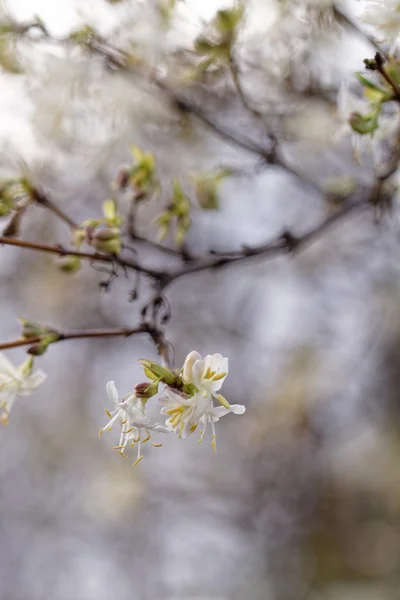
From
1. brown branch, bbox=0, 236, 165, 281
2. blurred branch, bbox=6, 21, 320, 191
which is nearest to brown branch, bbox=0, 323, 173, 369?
brown branch, bbox=0, 236, 165, 281

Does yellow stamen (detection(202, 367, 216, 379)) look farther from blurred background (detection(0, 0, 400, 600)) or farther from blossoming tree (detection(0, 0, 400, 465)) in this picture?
blurred background (detection(0, 0, 400, 600))

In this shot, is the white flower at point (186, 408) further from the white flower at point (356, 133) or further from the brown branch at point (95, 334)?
the white flower at point (356, 133)

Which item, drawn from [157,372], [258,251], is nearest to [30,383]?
[157,372]

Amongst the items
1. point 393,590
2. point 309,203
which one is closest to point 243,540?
point 393,590

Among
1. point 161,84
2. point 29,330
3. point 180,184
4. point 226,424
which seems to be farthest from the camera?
point 226,424

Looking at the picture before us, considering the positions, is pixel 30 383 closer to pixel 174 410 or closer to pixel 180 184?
pixel 174 410

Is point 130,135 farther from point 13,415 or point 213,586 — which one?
point 213,586

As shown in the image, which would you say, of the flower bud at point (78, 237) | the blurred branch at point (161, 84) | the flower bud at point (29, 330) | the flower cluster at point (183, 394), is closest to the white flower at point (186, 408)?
the flower cluster at point (183, 394)
